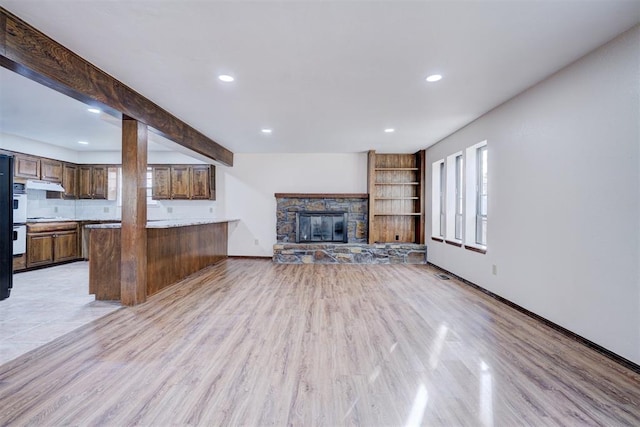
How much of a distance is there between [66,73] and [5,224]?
2.34 m

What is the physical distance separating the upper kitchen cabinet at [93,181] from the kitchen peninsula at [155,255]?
121 inches

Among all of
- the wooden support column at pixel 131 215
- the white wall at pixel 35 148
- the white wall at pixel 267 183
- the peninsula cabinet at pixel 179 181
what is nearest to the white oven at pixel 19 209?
the white wall at pixel 35 148

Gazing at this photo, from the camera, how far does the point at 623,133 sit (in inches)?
84.0

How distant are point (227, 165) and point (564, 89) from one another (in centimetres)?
571

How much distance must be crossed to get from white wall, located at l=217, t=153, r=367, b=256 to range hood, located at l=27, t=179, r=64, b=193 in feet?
10.4

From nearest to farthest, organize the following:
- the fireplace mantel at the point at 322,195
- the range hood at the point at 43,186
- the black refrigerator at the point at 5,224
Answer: the black refrigerator at the point at 5,224
the range hood at the point at 43,186
the fireplace mantel at the point at 322,195

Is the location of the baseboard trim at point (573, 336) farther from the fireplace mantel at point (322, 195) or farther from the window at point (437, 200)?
the fireplace mantel at point (322, 195)

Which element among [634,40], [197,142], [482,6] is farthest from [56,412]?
[634,40]

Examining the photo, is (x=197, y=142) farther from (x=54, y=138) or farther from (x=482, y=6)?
(x=482, y=6)

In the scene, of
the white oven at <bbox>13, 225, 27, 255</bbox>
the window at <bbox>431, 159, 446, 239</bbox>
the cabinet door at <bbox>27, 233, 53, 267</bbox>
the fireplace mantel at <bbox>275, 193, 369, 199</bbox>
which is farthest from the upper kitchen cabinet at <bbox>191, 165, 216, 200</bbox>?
the window at <bbox>431, 159, 446, 239</bbox>

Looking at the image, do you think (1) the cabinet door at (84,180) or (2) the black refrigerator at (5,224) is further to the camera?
(1) the cabinet door at (84,180)

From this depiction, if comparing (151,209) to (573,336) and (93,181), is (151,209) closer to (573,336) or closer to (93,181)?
(93,181)

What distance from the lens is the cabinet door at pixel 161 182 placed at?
631 centimetres

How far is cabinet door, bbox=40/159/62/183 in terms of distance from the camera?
5.69 meters
